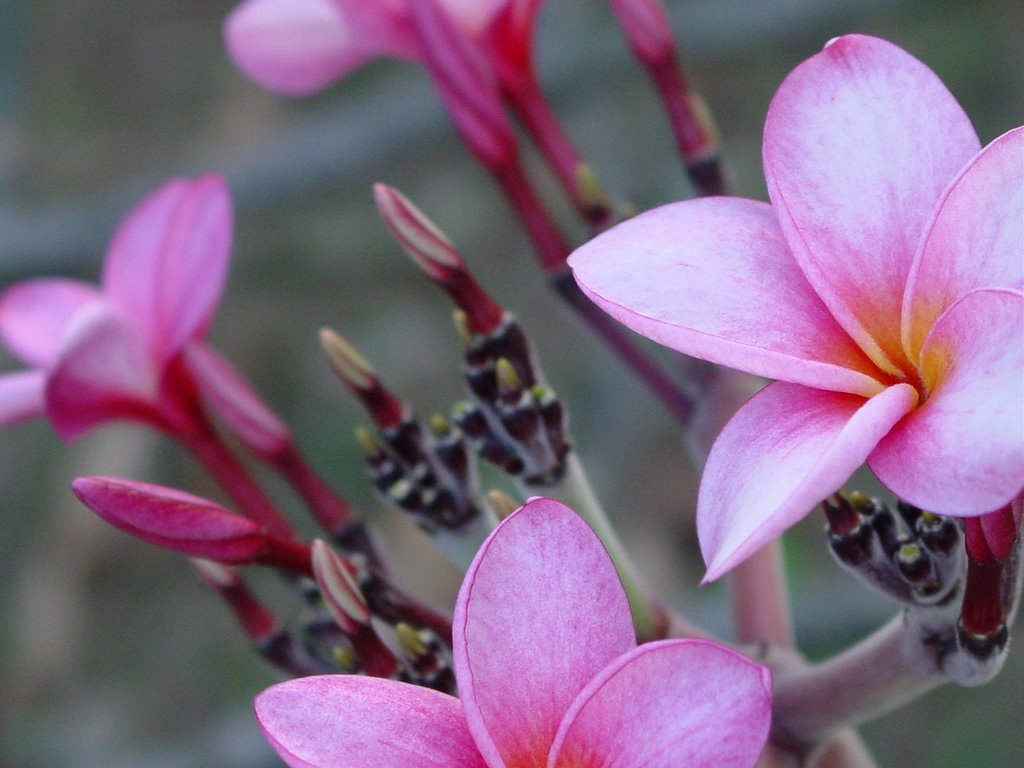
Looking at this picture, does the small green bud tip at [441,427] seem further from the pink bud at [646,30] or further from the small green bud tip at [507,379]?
the pink bud at [646,30]

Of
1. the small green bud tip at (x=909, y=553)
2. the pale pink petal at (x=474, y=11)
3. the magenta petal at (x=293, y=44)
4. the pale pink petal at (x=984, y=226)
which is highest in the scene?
the magenta petal at (x=293, y=44)

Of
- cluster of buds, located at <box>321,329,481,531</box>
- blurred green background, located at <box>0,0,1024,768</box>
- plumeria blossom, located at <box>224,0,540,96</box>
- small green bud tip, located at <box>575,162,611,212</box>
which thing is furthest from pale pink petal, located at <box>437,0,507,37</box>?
blurred green background, located at <box>0,0,1024,768</box>

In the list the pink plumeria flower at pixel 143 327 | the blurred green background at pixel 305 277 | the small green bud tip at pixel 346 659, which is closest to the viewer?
the small green bud tip at pixel 346 659

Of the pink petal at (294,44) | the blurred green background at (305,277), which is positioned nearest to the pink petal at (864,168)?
the pink petal at (294,44)

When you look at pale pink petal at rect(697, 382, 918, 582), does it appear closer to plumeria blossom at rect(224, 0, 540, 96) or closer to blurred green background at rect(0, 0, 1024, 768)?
plumeria blossom at rect(224, 0, 540, 96)

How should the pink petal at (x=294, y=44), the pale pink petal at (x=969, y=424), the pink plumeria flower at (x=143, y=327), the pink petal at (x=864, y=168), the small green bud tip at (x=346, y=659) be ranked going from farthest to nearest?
the pink petal at (x=294, y=44) → the pink plumeria flower at (x=143, y=327) → the small green bud tip at (x=346, y=659) → the pink petal at (x=864, y=168) → the pale pink petal at (x=969, y=424)

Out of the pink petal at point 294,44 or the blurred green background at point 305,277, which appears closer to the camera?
the pink petal at point 294,44

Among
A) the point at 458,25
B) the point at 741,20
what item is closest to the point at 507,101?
the point at 458,25
